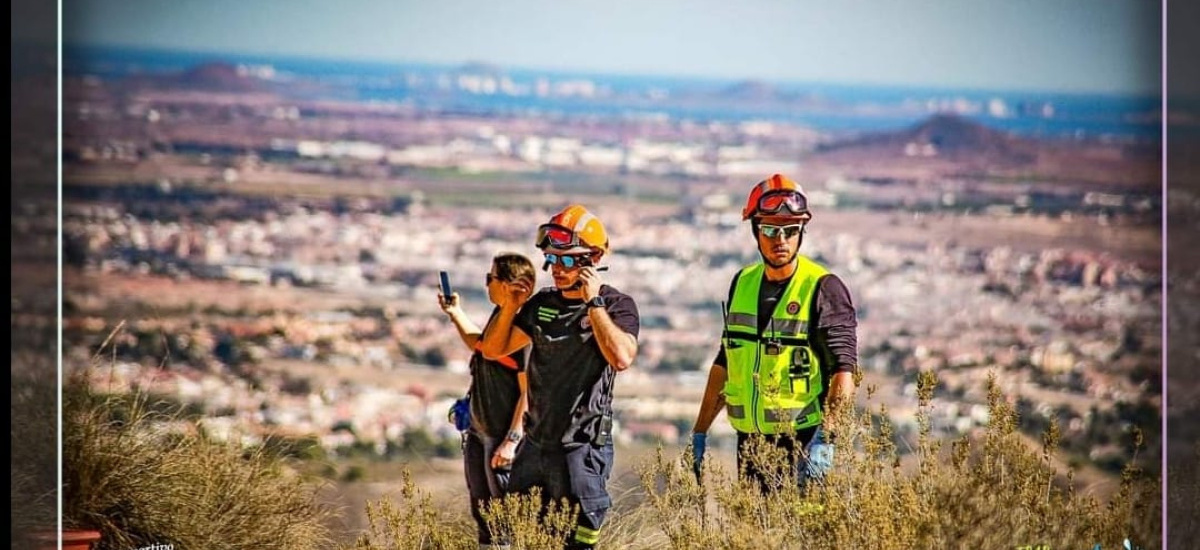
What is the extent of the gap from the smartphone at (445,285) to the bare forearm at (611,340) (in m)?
0.58

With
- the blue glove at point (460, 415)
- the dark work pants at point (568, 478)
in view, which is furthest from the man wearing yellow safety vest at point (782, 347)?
the blue glove at point (460, 415)

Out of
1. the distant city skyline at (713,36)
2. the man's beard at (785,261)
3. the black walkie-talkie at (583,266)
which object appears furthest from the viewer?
the man's beard at (785,261)

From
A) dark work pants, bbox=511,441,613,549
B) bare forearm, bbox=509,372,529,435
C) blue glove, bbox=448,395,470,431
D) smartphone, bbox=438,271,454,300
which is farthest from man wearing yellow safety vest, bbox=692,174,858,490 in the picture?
smartphone, bbox=438,271,454,300

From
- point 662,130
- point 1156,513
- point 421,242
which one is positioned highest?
point 662,130

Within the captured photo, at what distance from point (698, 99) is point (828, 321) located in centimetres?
106

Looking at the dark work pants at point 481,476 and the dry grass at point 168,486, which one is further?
the dark work pants at point 481,476

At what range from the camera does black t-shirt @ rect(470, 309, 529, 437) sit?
21.8ft

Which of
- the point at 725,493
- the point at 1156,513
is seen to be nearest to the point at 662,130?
the point at 725,493

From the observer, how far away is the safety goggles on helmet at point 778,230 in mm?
6738

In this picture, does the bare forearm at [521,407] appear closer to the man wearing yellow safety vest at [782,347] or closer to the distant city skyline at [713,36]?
the man wearing yellow safety vest at [782,347]

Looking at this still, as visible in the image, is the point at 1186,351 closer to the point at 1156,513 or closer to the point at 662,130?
the point at 1156,513

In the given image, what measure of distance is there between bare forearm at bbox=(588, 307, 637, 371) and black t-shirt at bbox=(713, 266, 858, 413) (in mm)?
419

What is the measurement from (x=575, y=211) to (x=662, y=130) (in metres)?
0.51

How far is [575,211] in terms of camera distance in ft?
21.9
